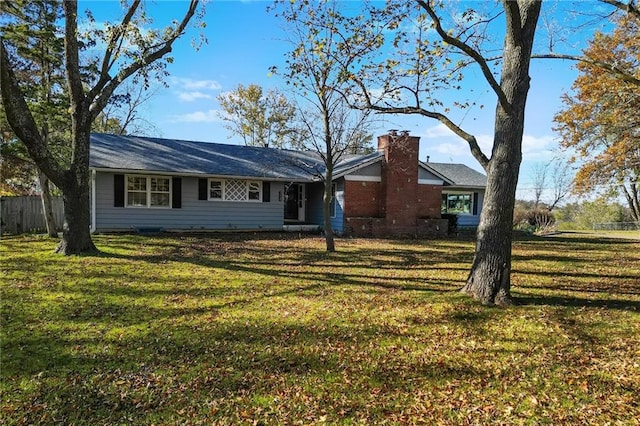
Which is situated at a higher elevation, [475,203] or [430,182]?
[430,182]

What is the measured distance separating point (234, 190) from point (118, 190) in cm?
462

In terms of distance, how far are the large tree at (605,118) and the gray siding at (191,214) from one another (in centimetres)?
1259

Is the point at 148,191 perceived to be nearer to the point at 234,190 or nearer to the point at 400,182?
the point at 234,190

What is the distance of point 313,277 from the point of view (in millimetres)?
8859

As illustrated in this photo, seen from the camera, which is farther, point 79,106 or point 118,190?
point 118,190

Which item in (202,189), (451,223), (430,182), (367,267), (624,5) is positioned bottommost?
(367,267)

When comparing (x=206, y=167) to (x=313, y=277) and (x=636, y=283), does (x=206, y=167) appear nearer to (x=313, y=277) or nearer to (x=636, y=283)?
(x=313, y=277)

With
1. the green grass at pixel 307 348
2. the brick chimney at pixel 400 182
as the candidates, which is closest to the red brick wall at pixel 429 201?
the brick chimney at pixel 400 182

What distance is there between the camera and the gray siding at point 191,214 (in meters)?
15.9

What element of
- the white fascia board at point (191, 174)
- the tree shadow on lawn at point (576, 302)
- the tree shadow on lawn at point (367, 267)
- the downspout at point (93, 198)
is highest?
the white fascia board at point (191, 174)

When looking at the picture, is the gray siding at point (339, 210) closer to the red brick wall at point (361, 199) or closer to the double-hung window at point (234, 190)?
the red brick wall at point (361, 199)

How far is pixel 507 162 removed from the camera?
6.55 m

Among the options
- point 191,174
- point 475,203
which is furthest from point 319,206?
point 475,203

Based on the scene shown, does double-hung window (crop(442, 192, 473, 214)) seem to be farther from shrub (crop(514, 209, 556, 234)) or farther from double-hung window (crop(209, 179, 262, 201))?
double-hung window (crop(209, 179, 262, 201))
